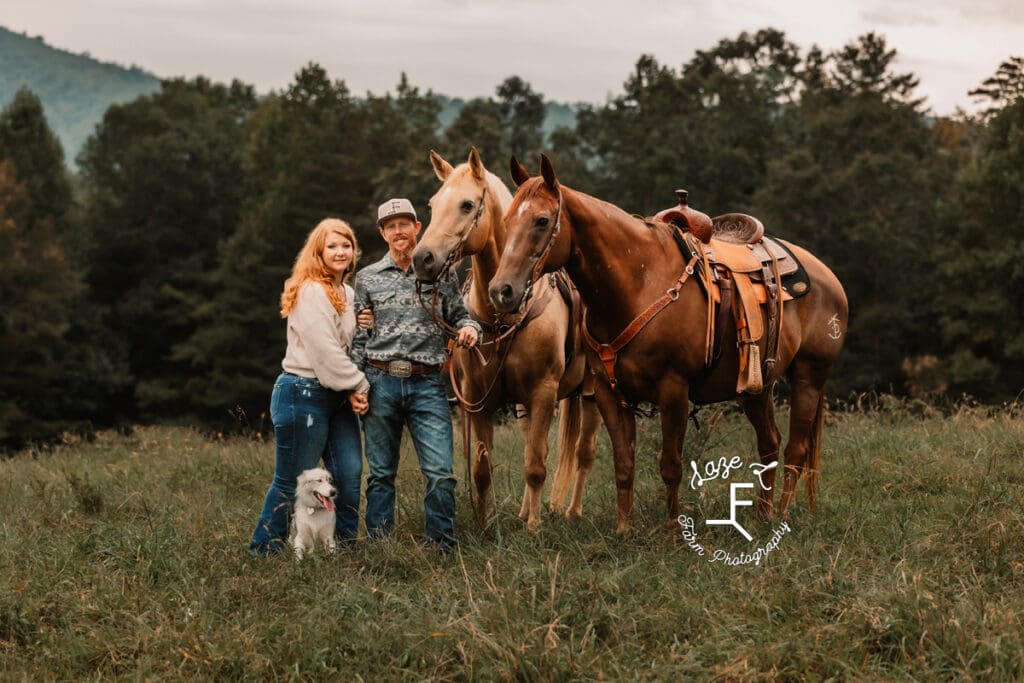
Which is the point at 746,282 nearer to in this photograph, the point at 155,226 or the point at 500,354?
the point at 500,354

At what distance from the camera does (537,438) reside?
21.1 feet

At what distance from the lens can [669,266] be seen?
228 inches

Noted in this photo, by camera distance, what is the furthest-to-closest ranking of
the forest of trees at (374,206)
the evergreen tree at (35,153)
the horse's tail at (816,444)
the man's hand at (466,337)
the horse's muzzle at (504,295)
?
the evergreen tree at (35,153), the forest of trees at (374,206), the horse's tail at (816,444), the man's hand at (466,337), the horse's muzzle at (504,295)

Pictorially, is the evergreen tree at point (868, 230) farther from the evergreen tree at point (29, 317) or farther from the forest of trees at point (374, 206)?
the evergreen tree at point (29, 317)

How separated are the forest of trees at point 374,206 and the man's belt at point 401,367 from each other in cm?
2295

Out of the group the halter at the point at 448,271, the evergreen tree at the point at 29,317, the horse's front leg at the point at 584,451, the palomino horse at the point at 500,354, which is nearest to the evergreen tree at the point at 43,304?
the evergreen tree at the point at 29,317

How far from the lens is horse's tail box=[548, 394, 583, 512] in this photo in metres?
7.17

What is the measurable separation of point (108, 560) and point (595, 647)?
3.08 m

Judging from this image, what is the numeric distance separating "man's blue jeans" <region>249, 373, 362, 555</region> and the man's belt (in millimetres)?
323

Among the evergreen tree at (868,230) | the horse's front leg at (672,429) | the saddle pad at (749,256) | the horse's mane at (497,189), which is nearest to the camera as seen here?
the horse's front leg at (672,429)

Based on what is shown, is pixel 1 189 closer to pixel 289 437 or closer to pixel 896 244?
pixel 896 244

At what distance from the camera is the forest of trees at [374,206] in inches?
1206

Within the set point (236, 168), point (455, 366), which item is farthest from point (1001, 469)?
point (236, 168)

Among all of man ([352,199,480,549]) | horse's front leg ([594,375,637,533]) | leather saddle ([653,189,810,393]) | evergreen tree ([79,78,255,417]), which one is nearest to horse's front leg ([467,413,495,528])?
man ([352,199,480,549])
